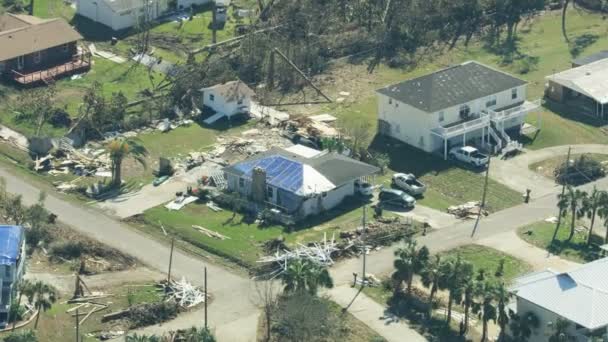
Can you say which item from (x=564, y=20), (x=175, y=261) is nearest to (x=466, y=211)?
(x=175, y=261)

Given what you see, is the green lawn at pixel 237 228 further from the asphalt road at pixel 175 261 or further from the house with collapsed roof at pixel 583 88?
the house with collapsed roof at pixel 583 88

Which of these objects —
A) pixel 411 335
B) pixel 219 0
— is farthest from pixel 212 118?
pixel 411 335

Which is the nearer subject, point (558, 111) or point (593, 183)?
point (593, 183)

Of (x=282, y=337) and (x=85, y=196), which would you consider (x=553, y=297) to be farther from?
(x=85, y=196)

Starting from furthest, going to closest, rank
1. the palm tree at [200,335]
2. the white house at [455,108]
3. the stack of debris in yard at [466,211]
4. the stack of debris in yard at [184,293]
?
the white house at [455,108]
the stack of debris in yard at [466,211]
the stack of debris in yard at [184,293]
the palm tree at [200,335]

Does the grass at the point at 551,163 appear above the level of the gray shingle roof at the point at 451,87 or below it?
below

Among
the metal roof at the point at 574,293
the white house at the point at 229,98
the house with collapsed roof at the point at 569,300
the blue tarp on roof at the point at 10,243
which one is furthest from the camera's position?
the white house at the point at 229,98

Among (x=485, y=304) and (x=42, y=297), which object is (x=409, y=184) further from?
(x=42, y=297)

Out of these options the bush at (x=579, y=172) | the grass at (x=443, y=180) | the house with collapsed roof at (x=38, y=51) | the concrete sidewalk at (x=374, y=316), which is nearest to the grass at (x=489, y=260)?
the grass at (x=443, y=180)
